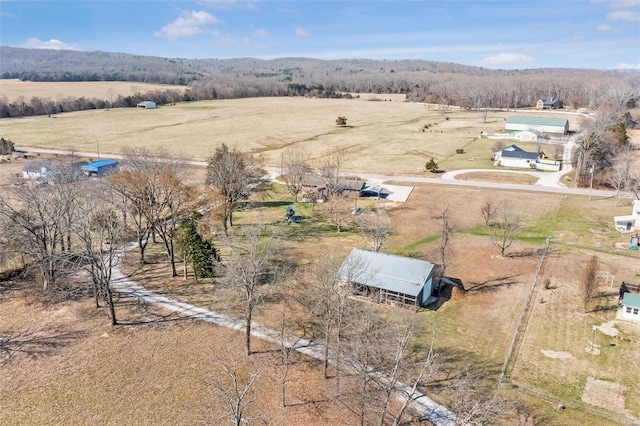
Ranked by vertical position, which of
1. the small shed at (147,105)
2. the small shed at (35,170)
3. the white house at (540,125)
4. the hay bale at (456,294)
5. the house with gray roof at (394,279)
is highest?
the small shed at (147,105)

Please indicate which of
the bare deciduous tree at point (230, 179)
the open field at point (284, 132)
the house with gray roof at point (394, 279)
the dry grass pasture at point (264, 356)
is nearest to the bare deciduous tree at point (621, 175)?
the dry grass pasture at point (264, 356)

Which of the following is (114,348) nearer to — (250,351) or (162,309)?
(162,309)

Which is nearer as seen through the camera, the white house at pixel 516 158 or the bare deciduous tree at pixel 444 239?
the bare deciduous tree at pixel 444 239

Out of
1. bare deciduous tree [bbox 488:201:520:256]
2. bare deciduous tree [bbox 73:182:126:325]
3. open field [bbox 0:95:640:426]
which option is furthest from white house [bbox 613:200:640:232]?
bare deciduous tree [bbox 73:182:126:325]

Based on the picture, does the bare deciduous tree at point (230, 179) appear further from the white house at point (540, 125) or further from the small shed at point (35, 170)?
Result: the white house at point (540, 125)

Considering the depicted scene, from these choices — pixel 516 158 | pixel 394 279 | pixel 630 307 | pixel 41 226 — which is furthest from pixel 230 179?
pixel 516 158

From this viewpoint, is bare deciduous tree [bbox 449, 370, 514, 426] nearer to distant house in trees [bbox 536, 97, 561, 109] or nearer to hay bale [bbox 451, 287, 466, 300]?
hay bale [bbox 451, 287, 466, 300]

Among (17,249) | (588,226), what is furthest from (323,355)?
(588,226)
